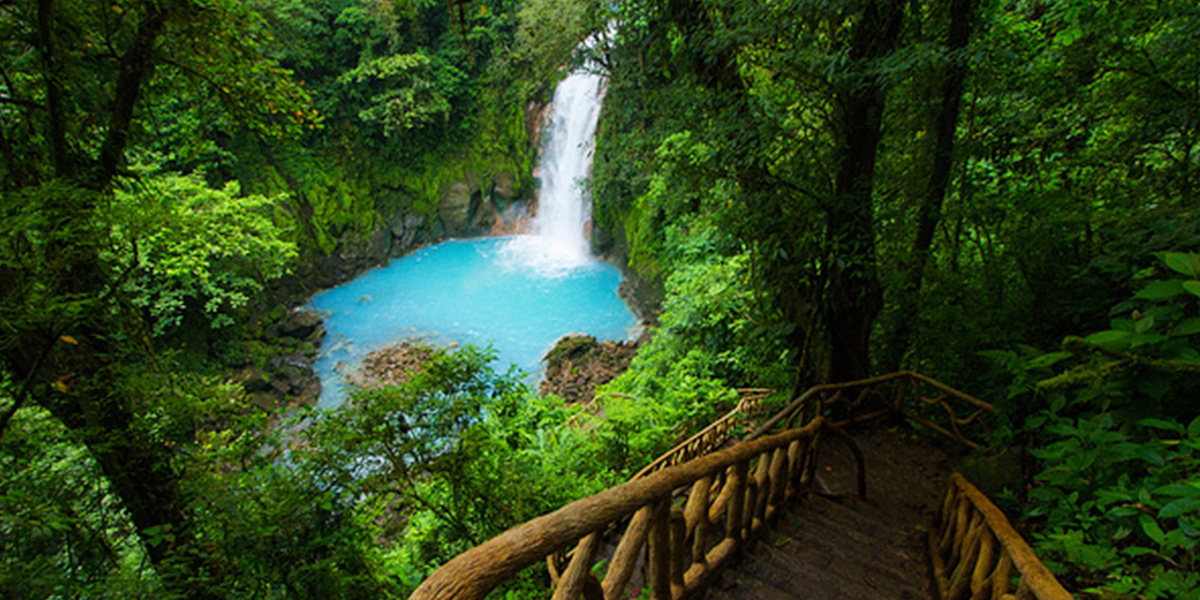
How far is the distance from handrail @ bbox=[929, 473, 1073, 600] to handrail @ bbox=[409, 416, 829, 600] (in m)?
0.90

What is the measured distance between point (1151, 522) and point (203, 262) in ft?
40.0

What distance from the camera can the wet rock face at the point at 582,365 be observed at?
11.5m

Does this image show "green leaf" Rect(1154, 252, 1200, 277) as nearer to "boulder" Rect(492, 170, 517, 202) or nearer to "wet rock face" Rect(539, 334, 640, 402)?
"wet rock face" Rect(539, 334, 640, 402)

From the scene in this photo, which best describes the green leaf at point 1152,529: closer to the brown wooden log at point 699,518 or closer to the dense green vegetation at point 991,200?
the dense green vegetation at point 991,200

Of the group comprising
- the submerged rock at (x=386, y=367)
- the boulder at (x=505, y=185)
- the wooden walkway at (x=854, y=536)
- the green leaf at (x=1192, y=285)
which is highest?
the boulder at (x=505, y=185)

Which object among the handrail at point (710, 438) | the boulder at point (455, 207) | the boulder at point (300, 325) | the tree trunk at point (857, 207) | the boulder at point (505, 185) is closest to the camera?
the tree trunk at point (857, 207)

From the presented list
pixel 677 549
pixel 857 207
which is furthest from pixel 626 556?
pixel 857 207

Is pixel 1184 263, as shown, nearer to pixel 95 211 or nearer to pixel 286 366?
pixel 95 211

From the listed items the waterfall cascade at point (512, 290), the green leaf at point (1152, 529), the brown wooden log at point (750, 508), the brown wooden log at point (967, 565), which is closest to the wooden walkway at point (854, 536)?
the brown wooden log at point (750, 508)

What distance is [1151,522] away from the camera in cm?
154

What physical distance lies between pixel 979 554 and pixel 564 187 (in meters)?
19.9

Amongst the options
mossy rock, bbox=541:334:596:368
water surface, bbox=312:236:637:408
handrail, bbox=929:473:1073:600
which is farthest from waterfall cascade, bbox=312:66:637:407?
handrail, bbox=929:473:1073:600

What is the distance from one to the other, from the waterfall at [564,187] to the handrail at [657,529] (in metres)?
15.5

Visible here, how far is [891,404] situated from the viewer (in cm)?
509
